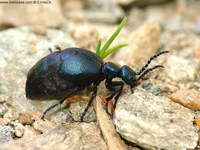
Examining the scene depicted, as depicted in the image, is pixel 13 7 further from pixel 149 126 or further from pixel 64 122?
pixel 149 126

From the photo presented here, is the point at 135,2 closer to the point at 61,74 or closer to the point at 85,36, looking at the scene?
the point at 85,36

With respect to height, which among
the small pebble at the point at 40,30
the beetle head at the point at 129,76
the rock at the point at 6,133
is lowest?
the rock at the point at 6,133

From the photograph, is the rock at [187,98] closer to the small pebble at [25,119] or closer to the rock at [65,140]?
the rock at [65,140]

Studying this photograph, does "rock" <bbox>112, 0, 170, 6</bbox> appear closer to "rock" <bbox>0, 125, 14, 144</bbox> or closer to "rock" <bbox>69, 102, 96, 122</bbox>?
"rock" <bbox>69, 102, 96, 122</bbox>

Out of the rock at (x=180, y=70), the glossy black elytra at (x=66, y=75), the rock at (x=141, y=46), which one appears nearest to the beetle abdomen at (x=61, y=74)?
the glossy black elytra at (x=66, y=75)

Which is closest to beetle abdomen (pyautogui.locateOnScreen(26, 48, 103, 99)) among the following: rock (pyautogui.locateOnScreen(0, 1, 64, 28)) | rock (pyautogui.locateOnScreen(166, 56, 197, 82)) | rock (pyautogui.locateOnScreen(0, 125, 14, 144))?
rock (pyautogui.locateOnScreen(0, 125, 14, 144))

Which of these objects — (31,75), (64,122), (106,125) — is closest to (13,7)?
(31,75)
